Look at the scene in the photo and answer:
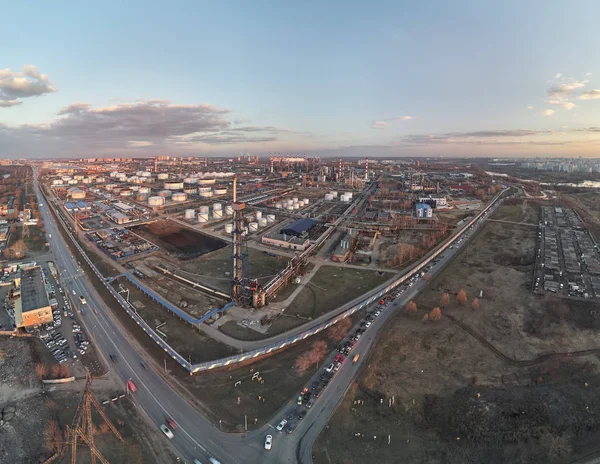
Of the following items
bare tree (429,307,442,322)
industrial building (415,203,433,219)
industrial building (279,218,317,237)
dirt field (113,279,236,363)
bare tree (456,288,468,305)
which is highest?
industrial building (415,203,433,219)

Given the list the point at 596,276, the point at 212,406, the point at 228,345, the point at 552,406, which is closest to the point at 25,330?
the point at 228,345

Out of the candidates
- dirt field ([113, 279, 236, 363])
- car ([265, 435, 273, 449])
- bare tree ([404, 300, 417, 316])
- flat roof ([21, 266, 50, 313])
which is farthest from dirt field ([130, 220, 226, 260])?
car ([265, 435, 273, 449])

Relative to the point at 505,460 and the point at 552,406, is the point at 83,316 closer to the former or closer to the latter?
the point at 505,460

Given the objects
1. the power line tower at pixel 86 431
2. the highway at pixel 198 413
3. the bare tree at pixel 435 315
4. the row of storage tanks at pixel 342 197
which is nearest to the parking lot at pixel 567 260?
the bare tree at pixel 435 315

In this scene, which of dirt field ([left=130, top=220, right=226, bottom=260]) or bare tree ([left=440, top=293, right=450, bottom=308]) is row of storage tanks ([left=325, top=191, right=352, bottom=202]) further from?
bare tree ([left=440, top=293, right=450, bottom=308])

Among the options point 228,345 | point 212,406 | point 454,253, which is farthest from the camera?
point 454,253
